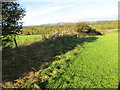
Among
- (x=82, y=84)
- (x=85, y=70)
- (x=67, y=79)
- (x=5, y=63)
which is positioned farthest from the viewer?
(x=5, y=63)

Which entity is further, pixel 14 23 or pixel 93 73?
pixel 14 23

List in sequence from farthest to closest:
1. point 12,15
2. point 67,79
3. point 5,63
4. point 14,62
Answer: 1. point 12,15
2. point 14,62
3. point 5,63
4. point 67,79

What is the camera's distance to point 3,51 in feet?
15.0

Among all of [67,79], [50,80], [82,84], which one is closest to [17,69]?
[50,80]

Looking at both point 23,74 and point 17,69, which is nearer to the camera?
point 23,74

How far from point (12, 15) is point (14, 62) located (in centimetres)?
272

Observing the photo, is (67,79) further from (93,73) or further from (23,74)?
(23,74)

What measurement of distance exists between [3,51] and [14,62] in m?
1.16

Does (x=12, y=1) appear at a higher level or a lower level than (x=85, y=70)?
higher

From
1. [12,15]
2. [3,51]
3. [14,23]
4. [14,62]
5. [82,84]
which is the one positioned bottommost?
[82,84]

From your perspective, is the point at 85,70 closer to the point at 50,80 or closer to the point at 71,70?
the point at 71,70

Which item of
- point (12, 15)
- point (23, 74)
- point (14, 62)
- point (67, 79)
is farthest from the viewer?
point (12, 15)

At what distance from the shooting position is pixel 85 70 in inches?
183

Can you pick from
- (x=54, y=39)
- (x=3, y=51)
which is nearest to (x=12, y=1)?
(x=3, y=51)
